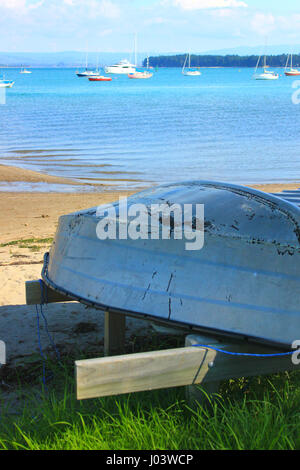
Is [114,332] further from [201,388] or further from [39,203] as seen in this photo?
[39,203]

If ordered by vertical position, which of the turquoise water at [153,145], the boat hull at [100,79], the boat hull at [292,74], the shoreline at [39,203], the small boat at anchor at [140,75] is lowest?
the shoreline at [39,203]

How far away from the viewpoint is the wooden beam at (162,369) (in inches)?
116

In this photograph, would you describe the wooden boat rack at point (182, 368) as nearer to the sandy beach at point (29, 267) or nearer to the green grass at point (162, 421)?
the green grass at point (162, 421)

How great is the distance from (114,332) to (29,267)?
2807 mm

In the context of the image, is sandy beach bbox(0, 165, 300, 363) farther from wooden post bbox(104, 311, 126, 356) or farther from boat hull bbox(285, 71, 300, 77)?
boat hull bbox(285, 71, 300, 77)

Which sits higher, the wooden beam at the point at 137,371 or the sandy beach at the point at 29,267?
the wooden beam at the point at 137,371

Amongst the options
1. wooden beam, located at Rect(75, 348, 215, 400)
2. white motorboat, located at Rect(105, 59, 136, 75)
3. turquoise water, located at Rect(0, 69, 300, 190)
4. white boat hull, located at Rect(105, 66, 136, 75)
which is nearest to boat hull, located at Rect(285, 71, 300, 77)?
white motorboat, located at Rect(105, 59, 136, 75)

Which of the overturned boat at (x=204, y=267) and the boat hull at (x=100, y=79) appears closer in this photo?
the overturned boat at (x=204, y=267)

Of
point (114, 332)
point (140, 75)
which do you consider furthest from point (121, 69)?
point (114, 332)

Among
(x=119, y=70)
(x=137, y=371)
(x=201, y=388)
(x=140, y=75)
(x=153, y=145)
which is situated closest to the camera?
(x=137, y=371)

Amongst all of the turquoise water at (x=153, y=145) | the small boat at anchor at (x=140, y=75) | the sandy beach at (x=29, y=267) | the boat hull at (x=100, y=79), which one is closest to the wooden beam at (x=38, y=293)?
the sandy beach at (x=29, y=267)

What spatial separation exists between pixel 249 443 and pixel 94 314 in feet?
8.92

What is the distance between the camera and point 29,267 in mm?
6551

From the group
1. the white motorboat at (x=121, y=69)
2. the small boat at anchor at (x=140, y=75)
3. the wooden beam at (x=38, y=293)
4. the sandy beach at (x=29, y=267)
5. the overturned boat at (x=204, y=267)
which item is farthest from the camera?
the white motorboat at (x=121, y=69)
